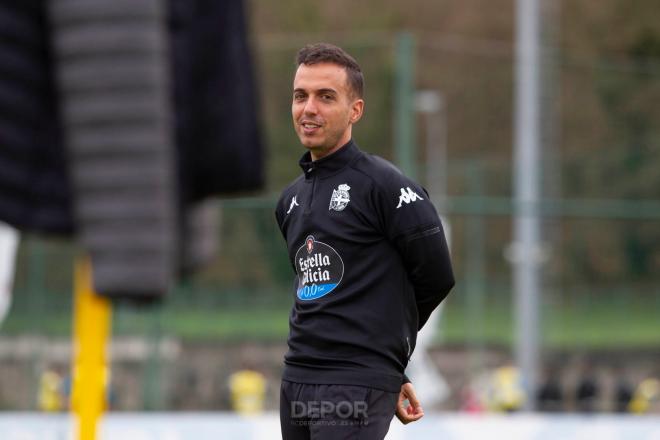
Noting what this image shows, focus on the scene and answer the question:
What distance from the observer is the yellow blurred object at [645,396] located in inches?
698

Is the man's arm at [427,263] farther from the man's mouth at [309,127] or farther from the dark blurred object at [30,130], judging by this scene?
the dark blurred object at [30,130]

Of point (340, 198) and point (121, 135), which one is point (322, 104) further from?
point (121, 135)

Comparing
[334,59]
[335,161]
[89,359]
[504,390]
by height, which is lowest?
[504,390]

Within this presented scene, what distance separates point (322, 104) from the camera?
4.40 m

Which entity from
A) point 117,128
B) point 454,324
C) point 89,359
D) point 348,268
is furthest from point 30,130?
point 454,324

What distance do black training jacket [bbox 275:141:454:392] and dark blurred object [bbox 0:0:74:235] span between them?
1672mm

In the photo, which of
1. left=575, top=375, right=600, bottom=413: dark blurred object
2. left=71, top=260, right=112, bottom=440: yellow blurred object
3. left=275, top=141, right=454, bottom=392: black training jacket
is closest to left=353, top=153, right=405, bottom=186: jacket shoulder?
left=275, top=141, right=454, bottom=392: black training jacket

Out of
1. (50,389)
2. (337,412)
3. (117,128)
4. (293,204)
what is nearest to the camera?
(117,128)

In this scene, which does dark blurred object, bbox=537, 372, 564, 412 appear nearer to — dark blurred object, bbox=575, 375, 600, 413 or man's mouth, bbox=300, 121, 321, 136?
dark blurred object, bbox=575, 375, 600, 413

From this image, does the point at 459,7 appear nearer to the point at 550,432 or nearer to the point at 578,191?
the point at 578,191

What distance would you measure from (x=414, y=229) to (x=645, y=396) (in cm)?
1480

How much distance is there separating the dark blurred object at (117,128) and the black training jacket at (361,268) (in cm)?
153

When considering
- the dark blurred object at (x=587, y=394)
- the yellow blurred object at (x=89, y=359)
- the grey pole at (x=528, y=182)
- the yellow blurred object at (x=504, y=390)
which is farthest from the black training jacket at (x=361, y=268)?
the dark blurred object at (x=587, y=394)

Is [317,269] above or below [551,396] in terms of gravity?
above
